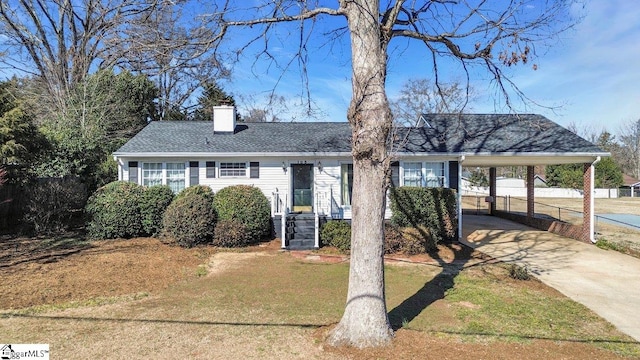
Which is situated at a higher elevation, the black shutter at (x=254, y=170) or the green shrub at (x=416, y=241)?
the black shutter at (x=254, y=170)

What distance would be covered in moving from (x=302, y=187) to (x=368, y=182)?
29.4 feet

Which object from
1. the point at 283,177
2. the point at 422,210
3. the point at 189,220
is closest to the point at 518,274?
the point at 422,210

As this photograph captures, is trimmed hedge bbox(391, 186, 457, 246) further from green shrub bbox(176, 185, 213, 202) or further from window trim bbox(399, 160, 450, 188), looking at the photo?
green shrub bbox(176, 185, 213, 202)

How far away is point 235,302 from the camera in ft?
20.7

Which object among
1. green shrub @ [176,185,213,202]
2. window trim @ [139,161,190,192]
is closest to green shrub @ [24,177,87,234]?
window trim @ [139,161,190,192]

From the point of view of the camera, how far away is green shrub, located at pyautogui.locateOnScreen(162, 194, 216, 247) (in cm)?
1076

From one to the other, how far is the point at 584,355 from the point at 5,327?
7.46 metres

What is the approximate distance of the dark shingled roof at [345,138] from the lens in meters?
12.8

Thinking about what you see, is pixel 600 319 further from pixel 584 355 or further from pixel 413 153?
pixel 413 153

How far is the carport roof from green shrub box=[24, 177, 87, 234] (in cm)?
215

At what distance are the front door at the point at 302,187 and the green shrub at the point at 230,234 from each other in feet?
8.69

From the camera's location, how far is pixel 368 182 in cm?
459

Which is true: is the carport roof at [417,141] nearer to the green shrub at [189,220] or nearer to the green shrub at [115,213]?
the green shrub at [115,213]

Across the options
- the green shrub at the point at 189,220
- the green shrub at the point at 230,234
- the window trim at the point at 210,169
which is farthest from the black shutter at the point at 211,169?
the green shrub at the point at 230,234
